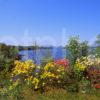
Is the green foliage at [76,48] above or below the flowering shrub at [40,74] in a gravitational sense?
above

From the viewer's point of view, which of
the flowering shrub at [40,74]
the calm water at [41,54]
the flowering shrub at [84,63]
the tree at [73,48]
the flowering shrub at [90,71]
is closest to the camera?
the flowering shrub at [40,74]

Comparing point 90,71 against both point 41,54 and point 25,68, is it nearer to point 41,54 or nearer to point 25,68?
point 25,68

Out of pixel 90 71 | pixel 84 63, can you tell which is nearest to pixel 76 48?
pixel 84 63

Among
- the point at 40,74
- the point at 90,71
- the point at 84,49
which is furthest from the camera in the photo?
the point at 84,49

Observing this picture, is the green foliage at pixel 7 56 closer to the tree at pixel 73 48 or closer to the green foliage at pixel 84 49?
the tree at pixel 73 48

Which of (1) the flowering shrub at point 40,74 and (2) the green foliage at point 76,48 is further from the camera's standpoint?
(2) the green foliage at point 76,48

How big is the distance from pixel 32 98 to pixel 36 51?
715 centimetres

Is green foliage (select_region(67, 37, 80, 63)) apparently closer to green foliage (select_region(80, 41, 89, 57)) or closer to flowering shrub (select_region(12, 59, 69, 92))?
green foliage (select_region(80, 41, 89, 57))

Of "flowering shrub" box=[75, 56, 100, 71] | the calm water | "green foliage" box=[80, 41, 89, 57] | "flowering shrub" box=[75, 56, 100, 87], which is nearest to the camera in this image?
"flowering shrub" box=[75, 56, 100, 87]

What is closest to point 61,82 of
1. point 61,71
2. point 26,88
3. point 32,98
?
point 61,71

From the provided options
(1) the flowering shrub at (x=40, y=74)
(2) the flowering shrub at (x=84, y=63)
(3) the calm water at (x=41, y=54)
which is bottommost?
(1) the flowering shrub at (x=40, y=74)

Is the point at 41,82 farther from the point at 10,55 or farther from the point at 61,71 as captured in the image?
the point at 10,55

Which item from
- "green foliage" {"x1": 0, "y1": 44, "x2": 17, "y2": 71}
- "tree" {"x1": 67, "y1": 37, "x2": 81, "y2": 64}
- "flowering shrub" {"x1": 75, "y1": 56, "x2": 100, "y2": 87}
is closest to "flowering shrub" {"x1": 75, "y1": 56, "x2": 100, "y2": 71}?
"flowering shrub" {"x1": 75, "y1": 56, "x2": 100, "y2": 87}

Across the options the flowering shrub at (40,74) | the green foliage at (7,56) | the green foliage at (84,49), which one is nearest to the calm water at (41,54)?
the green foliage at (7,56)
